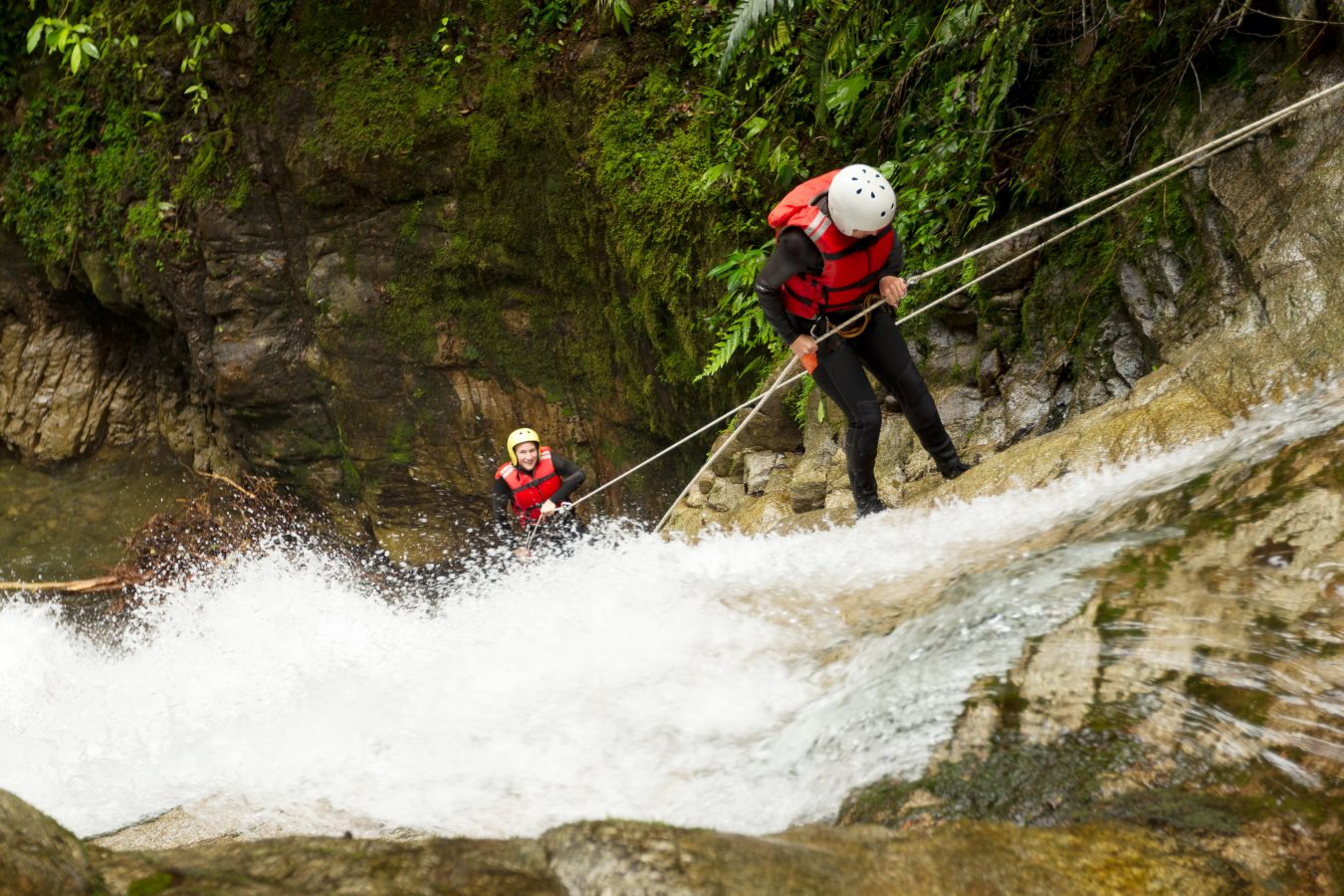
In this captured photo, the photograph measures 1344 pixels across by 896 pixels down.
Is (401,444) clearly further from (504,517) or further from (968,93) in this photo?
(968,93)

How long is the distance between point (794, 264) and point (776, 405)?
116 inches

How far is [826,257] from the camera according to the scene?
4602mm

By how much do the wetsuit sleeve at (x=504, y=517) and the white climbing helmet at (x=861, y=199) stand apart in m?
4.18

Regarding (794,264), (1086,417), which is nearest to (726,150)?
(794,264)

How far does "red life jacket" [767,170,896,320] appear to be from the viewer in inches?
179

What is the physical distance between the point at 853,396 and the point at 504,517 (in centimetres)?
359

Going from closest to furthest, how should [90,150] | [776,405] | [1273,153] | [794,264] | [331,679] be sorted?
[1273,153] < [794,264] < [331,679] < [776,405] < [90,150]

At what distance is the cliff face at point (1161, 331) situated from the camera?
13.1ft

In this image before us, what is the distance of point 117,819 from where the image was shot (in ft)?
11.7

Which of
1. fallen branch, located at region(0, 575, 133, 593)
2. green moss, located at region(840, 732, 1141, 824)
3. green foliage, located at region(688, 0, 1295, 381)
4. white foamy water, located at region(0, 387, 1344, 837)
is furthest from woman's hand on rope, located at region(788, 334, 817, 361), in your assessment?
fallen branch, located at region(0, 575, 133, 593)

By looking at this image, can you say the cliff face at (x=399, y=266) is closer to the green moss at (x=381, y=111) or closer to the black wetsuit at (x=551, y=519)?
the green moss at (x=381, y=111)

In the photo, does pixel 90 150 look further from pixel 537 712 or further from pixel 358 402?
pixel 537 712

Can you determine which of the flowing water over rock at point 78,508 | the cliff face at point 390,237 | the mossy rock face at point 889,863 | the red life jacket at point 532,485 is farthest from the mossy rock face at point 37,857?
the flowing water over rock at point 78,508

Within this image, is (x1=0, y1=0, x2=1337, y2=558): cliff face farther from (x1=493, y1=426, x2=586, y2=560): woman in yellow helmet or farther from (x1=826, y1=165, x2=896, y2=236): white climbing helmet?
(x1=826, y1=165, x2=896, y2=236): white climbing helmet
